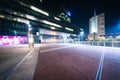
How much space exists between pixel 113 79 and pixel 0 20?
137 ft

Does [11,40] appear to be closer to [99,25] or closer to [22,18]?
[22,18]

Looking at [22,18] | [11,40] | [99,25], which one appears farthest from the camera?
[99,25]

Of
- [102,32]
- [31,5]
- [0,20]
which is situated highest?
[31,5]

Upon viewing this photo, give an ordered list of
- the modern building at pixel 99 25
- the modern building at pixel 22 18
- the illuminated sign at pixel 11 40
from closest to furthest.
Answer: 1. the illuminated sign at pixel 11 40
2. the modern building at pixel 22 18
3. the modern building at pixel 99 25

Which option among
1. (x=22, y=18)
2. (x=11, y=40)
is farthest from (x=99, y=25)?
(x=11, y=40)

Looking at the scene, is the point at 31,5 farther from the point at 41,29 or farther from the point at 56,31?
the point at 56,31

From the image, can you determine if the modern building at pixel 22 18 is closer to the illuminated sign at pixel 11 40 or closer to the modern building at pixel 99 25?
the illuminated sign at pixel 11 40

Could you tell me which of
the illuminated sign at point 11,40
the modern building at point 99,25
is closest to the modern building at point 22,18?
the illuminated sign at point 11,40

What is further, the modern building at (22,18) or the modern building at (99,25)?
the modern building at (99,25)

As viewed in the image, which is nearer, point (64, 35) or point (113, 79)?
point (113, 79)

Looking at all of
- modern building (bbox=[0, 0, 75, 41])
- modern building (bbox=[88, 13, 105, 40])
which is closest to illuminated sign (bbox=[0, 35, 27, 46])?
modern building (bbox=[0, 0, 75, 41])

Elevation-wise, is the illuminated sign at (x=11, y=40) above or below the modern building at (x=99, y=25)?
below

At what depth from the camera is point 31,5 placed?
5900 cm

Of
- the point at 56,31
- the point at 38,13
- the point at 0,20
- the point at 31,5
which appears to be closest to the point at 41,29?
the point at 38,13
